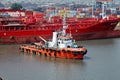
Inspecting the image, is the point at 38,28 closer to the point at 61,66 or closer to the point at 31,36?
the point at 31,36

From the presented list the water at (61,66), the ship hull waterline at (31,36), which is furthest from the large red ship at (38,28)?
the water at (61,66)

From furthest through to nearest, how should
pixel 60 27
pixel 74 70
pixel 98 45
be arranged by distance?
pixel 60 27
pixel 98 45
pixel 74 70

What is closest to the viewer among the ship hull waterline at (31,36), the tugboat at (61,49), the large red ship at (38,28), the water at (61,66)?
the water at (61,66)

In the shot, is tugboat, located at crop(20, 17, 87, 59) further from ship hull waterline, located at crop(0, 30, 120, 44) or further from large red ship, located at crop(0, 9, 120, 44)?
large red ship, located at crop(0, 9, 120, 44)

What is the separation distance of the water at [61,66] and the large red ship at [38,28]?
3066mm

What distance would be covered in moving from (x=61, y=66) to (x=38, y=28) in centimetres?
913

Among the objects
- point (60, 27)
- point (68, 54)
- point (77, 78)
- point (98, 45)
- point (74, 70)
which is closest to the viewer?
point (77, 78)

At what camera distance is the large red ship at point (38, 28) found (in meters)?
29.2

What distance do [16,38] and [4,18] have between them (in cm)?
255

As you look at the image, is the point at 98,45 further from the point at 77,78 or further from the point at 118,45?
the point at 77,78

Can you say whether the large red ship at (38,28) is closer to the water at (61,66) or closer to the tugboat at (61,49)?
the water at (61,66)

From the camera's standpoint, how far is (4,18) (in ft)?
102

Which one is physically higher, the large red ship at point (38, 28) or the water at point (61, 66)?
the large red ship at point (38, 28)

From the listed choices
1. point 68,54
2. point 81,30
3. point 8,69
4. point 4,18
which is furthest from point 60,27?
point 8,69
